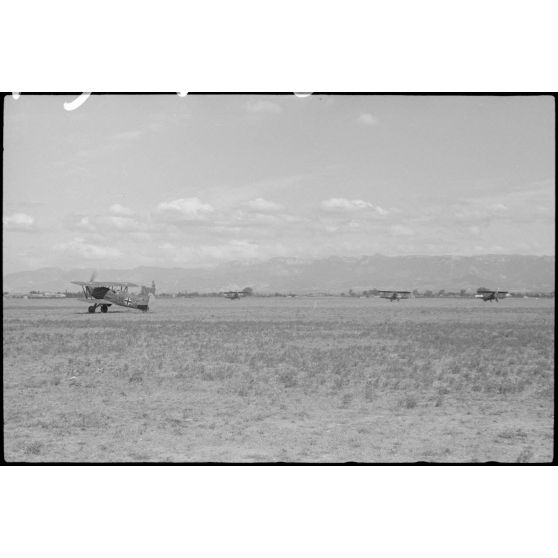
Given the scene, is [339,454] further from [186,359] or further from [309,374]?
[186,359]

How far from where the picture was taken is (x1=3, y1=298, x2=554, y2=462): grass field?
1039 centimetres

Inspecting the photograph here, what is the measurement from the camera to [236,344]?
89.8 ft

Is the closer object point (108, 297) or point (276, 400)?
point (276, 400)

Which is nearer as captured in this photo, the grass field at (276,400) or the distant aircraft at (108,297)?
the grass field at (276,400)

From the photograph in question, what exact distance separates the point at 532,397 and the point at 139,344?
17506 mm

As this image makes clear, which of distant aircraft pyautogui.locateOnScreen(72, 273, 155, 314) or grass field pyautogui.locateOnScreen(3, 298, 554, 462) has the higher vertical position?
distant aircraft pyautogui.locateOnScreen(72, 273, 155, 314)

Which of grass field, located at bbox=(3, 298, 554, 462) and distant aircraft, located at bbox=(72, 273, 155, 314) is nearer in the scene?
grass field, located at bbox=(3, 298, 554, 462)

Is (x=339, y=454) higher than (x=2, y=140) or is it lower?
lower

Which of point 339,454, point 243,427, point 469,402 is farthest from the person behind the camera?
point 469,402

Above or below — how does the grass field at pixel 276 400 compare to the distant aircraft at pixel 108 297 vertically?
below

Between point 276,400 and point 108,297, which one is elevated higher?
point 108,297

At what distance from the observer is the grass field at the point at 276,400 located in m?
10.4

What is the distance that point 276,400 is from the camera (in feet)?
48.6

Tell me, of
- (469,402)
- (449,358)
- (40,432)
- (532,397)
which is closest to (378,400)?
(469,402)
